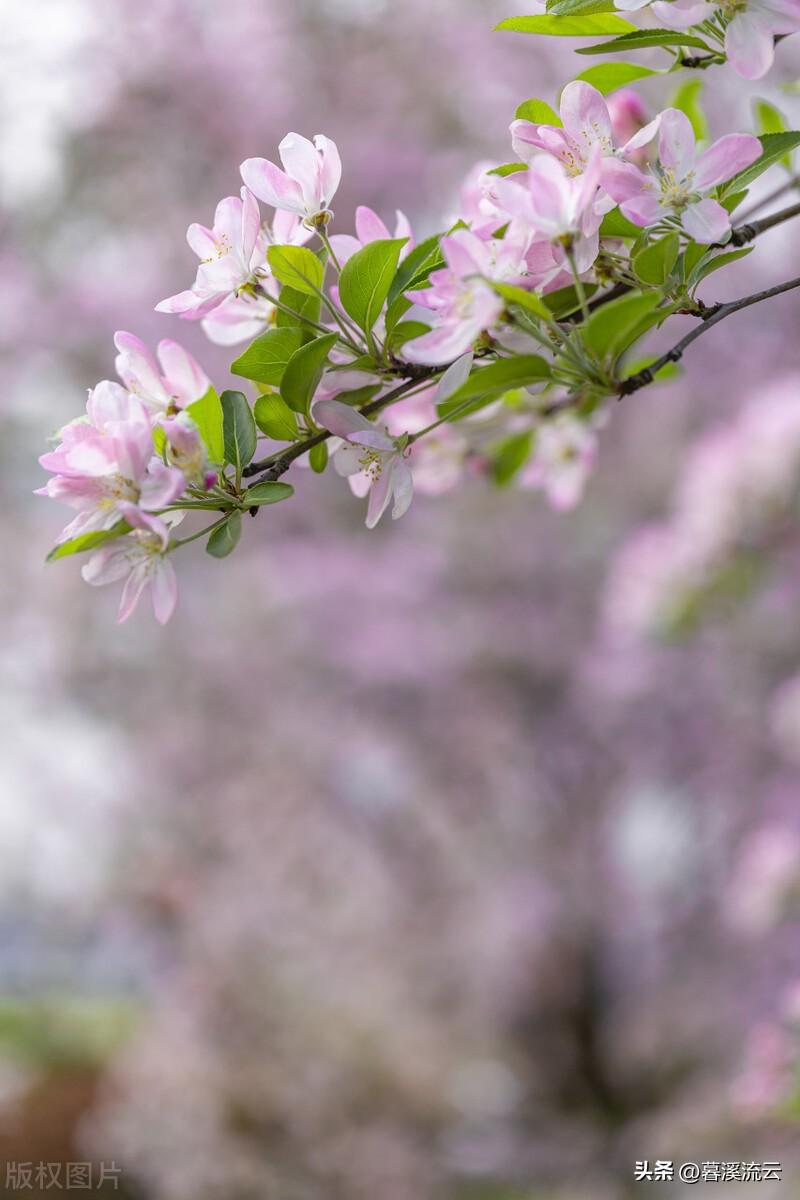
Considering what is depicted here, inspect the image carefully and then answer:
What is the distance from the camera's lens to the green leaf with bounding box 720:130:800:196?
1.47ft

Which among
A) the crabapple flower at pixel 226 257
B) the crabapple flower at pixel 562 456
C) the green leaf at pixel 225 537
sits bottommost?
the green leaf at pixel 225 537

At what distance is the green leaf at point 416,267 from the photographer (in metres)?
0.45

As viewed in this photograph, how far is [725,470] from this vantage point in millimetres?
1453

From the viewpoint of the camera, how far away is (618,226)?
0.44m

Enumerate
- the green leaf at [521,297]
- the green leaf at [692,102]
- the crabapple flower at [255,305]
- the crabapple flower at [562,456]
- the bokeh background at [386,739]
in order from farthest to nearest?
the bokeh background at [386,739]
the crabapple flower at [562,456]
the green leaf at [692,102]
the crabapple flower at [255,305]
the green leaf at [521,297]

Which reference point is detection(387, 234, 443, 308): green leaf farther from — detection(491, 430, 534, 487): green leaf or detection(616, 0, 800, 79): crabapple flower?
detection(491, 430, 534, 487): green leaf

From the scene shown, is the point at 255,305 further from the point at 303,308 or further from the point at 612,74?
the point at 612,74

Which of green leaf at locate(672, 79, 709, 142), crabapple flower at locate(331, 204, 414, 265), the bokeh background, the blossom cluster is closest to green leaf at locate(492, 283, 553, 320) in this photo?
the blossom cluster

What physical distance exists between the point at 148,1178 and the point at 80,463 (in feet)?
9.61

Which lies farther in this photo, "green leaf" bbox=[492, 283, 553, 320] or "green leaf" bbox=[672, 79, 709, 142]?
"green leaf" bbox=[672, 79, 709, 142]

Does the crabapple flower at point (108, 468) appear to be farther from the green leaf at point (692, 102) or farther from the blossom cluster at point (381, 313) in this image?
the green leaf at point (692, 102)

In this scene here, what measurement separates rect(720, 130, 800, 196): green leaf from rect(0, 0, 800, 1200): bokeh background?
202 centimetres

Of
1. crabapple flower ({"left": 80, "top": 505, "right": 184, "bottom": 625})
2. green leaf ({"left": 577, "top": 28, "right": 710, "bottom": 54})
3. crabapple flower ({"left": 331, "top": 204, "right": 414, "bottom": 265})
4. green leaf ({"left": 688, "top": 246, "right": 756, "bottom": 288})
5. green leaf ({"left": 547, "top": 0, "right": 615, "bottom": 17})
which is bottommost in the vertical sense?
crabapple flower ({"left": 80, "top": 505, "right": 184, "bottom": 625})

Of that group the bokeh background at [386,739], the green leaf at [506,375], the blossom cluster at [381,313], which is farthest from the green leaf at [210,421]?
the bokeh background at [386,739]
